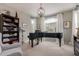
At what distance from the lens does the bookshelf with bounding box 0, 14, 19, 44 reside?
2.49 meters

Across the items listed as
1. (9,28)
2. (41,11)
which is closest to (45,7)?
(41,11)

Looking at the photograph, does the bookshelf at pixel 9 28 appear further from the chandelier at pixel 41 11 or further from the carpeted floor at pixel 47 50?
the chandelier at pixel 41 11

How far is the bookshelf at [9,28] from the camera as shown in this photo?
98.2 inches

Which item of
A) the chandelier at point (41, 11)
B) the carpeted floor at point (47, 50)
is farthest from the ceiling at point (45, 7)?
the carpeted floor at point (47, 50)

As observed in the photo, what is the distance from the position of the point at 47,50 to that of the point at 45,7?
105 centimetres

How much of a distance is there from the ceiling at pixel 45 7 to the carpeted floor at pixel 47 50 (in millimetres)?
792

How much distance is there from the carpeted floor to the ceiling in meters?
0.79

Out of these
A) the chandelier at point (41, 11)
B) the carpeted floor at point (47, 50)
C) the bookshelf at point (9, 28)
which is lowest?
the carpeted floor at point (47, 50)

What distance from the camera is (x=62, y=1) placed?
257 cm

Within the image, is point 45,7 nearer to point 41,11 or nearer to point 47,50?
point 41,11

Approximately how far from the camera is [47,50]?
2.72 metres

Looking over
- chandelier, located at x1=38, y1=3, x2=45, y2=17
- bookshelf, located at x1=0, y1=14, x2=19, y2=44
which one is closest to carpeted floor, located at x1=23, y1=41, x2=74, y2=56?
bookshelf, located at x1=0, y1=14, x2=19, y2=44

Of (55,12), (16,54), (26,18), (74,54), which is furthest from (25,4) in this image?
(74,54)

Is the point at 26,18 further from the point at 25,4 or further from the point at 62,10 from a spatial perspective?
the point at 62,10
